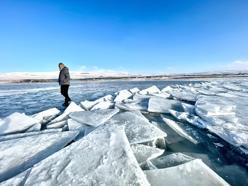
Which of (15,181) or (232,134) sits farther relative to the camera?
(232,134)

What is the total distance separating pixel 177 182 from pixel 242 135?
3.87 feet

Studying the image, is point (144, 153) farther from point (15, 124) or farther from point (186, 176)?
point (15, 124)

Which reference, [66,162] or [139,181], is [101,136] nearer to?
[66,162]

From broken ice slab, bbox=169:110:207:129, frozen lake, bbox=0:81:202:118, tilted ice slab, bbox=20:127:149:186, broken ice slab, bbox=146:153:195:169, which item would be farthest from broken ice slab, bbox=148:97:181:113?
frozen lake, bbox=0:81:202:118

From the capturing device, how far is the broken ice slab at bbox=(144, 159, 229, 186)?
113 centimetres

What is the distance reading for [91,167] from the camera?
110cm

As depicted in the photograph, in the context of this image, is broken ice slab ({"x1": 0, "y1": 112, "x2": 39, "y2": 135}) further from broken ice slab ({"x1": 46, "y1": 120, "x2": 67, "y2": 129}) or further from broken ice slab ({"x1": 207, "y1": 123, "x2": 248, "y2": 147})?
broken ice slab ({"x1": 207, "y1": 123, "x2": 248, "y2": 147})

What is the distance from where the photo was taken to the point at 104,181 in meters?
0.99

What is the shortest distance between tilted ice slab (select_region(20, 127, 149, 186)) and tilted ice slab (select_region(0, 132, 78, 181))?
314 millimetres

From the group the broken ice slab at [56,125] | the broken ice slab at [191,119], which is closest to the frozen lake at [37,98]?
the broken ice slab at [56,125]

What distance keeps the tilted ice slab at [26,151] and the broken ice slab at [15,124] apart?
786mm

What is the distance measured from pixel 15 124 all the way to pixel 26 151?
3.75ft

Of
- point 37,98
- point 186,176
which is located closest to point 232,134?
point 186,176

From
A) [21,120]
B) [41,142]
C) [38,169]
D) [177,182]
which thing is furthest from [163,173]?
[21,120]
